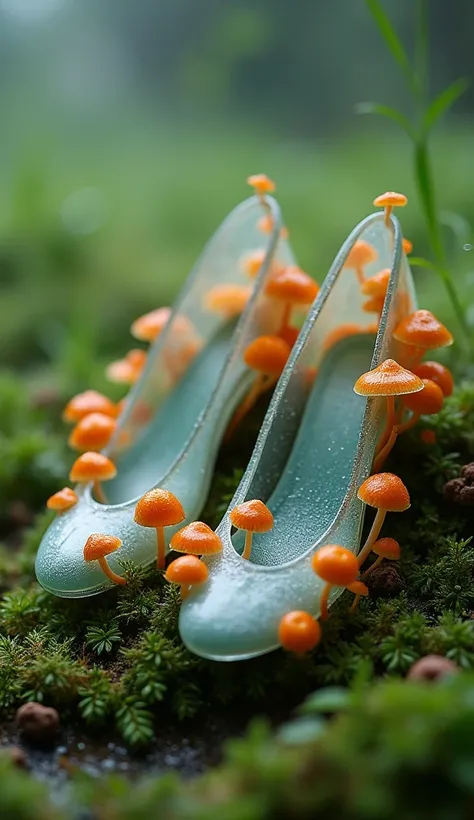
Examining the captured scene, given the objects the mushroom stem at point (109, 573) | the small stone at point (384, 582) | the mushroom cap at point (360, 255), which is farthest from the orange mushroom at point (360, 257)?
the mushroom stem at point (109, 573)

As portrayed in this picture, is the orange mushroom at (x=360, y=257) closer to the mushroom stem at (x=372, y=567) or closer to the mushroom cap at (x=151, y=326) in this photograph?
the mushroom cap at (x=151, y=326)

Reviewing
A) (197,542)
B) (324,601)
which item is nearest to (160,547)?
(197,542)

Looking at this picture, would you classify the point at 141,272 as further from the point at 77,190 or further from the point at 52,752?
the point at 52,752

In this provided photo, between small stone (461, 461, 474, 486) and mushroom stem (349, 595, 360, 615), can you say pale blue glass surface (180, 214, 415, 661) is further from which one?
small stone (461, 461, 474, 486)

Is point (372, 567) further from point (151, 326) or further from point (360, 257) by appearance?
point (151, 326)

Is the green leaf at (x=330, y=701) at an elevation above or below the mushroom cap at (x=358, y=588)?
above

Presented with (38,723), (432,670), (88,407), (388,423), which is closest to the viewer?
(432,670)
